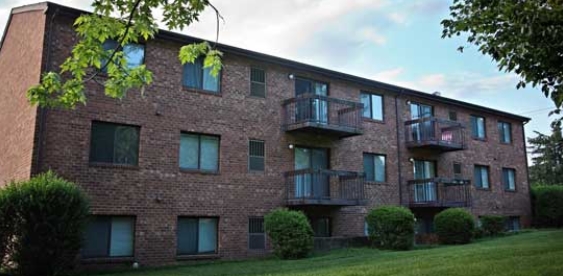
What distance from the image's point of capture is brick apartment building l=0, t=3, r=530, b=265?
575 inches

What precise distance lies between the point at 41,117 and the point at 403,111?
1522cm

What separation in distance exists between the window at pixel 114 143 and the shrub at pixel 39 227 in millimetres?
2872

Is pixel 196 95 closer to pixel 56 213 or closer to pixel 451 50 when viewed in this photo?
pixel 56 213

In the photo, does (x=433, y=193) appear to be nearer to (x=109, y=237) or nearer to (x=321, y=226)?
(x=321, y=226)

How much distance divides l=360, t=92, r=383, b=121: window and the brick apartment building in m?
0.07

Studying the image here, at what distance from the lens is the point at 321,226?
63.9 feet

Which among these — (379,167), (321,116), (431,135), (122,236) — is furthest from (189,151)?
(431,135)

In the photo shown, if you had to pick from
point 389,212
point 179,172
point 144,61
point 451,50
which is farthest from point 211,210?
point 451,50

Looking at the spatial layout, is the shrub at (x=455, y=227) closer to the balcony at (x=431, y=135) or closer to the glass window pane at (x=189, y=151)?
the balcony at (x=431, y=135)

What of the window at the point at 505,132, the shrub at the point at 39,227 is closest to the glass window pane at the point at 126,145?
the shrub at the point at 39,227

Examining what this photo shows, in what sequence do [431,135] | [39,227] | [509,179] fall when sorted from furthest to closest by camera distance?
1. [509,179]
2. [431,135]
3. [39,227]

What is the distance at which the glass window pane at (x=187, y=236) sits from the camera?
52.1 ft

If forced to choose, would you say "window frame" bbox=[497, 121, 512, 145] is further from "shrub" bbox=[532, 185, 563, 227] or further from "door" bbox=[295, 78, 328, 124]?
"door" bbox=[295, 78, 328, 124]

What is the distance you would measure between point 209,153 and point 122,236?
3879 mm
